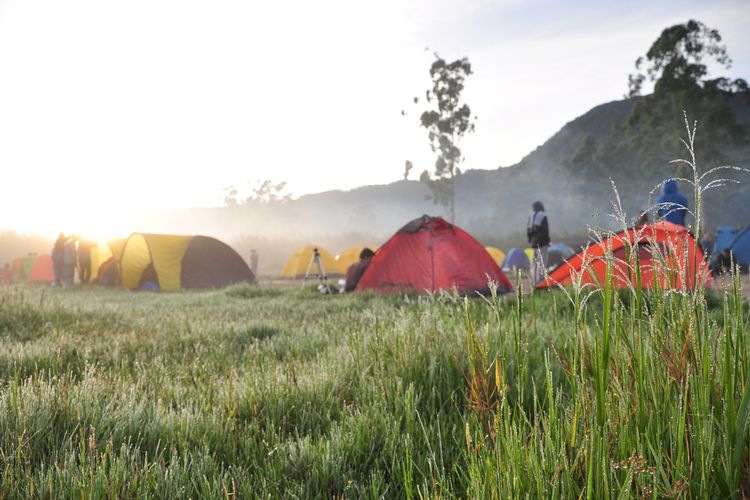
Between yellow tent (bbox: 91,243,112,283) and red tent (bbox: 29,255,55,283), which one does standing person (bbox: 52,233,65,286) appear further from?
red tent (bbox: 29,255,55,283)

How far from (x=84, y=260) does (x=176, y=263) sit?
528 cm

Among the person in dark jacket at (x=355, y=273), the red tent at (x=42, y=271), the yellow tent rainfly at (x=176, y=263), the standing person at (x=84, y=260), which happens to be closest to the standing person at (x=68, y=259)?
the standing person at (x=84, y=260)

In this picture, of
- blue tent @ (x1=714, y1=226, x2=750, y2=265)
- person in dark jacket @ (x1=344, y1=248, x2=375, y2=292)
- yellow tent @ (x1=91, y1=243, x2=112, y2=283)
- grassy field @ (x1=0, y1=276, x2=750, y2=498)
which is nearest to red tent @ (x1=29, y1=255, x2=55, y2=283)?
yellow tent @ (x1=91, y1=243, x2=112, y2=283)

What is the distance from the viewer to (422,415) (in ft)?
7.11

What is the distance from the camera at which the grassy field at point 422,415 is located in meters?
1.00

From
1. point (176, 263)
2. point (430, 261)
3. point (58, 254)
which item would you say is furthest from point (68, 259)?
point (430, 261)

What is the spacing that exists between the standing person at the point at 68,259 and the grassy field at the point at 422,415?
551 inches

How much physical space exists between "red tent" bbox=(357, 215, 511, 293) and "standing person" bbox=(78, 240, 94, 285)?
42.3ft

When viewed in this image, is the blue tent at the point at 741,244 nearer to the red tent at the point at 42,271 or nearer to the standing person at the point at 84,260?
the standing person at the point at 84,260

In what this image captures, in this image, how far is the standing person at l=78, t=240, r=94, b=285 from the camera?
674 inches

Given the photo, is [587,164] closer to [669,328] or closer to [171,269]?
[171,269]

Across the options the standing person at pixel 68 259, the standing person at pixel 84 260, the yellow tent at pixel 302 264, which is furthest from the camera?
the yellow tent at pixel 302 264

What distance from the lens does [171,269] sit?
14375 millimetres

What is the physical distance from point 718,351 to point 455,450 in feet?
3.43
